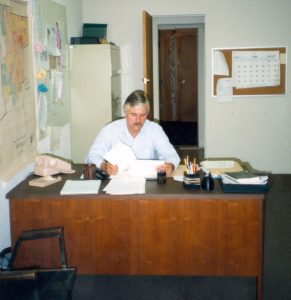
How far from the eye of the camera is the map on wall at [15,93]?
104 inches

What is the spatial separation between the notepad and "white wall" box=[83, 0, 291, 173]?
9.83 feet

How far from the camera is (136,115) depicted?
10.4 ft

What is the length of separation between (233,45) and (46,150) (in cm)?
291

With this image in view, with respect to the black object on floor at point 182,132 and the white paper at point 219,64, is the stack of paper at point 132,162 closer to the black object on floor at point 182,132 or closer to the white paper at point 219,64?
the white paper at point 219,64

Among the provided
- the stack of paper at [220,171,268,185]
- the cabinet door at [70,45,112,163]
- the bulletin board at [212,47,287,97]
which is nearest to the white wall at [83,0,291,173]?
the bulletin board at [212,47,287,97]

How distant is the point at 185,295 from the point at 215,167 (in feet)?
3.00

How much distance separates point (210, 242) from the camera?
2613mm

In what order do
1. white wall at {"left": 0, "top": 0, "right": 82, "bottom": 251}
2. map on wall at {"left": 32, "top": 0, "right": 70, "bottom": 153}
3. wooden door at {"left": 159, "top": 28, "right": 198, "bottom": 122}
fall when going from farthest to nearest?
wooden door at {"left": 159, "top": 28, "right": 198, "bottom": 122}, map on wall at {"left": 32, "top": 0, "right": 70, "bottom": 153}, white wall at {"left": 0, "top": 0, "right": 82, "bottom": 251}

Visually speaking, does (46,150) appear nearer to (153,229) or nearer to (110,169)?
(110,169)

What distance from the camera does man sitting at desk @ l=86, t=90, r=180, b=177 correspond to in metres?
3.16

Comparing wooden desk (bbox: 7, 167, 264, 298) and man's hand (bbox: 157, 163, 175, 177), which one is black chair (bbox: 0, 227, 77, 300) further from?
man's hand (bbox: 157, 163, 175, 177)

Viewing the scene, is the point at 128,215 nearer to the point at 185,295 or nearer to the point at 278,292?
the point at 185,295

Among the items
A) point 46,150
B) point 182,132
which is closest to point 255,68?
point 46,150

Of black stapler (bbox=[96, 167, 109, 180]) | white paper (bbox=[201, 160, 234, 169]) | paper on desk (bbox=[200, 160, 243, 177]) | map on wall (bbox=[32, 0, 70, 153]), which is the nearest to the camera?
black stapler (bbox=[96, 167, 109, 180])
